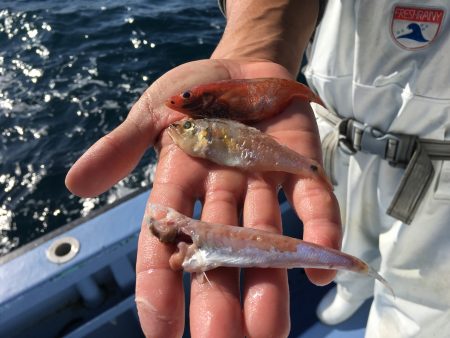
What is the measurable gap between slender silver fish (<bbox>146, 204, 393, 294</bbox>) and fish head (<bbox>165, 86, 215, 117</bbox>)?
24.4 inches

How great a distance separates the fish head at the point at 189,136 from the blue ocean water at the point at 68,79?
3.09 m

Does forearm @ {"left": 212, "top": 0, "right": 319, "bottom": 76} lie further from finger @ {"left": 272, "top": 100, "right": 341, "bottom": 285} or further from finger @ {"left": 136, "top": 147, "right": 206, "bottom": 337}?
→ finger @ {"left": 136, "top": 147, "right": 206, "bottom": 337}

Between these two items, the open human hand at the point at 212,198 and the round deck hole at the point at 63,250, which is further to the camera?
the round deck hole at the point at 63,250

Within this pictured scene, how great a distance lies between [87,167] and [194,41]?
6.37 metres

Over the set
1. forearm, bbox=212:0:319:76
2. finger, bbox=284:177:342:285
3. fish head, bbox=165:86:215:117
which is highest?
forearm, bbox=212:0:319:76

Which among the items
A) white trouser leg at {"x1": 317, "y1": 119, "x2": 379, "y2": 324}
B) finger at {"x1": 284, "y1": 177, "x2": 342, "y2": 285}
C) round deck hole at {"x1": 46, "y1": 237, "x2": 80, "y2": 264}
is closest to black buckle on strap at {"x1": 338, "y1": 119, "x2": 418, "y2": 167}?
white trouser leg at {"x1": 317, "y1": 119, "x2": 379, "y2": 324}

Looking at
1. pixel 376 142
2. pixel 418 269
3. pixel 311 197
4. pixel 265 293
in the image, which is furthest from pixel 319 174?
pixel 418 269

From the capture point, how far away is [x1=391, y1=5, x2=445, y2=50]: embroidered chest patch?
206 centimetres

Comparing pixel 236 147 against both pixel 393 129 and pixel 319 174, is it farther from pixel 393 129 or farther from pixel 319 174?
pixel 393 129

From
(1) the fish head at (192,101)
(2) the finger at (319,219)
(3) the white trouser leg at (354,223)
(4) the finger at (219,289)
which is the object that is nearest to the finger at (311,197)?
(2) the finger at (319,219)

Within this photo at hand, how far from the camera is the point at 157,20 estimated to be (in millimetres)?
8391

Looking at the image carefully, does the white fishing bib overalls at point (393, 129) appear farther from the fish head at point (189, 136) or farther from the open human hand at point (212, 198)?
the fish head at point (189, 136)

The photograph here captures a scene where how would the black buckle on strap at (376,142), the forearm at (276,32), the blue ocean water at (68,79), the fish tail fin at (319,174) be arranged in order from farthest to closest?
the blue ocean water at (68,79)
the forearm at (276,32)
the black buckle on strap at (376,142)
the fish tail fin at (319,174)

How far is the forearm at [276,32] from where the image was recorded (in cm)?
255
